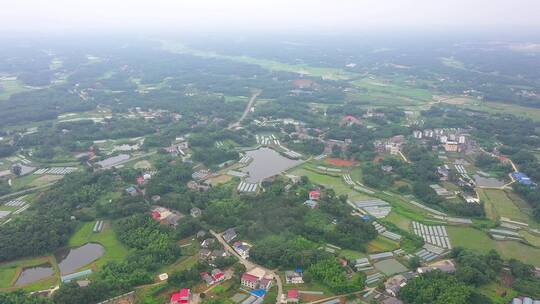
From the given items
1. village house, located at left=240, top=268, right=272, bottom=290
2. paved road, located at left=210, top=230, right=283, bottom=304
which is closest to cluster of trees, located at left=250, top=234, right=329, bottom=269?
paved road, located at left=210, top=230, right=283, bottom=304

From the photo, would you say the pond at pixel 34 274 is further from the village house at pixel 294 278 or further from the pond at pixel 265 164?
the pond at pixel 265 164

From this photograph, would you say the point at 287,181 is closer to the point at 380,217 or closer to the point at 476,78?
the point at 380,217

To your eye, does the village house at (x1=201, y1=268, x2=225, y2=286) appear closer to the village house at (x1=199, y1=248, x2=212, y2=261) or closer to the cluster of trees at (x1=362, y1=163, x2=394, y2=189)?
the village house at (x1=199, y1=248, x2=212, y2=261)

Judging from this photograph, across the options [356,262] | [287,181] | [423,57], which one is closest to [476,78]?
[423,57]

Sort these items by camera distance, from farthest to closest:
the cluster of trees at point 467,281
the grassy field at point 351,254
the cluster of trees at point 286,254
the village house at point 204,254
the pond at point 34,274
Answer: the grassy field at point 351,254 < the village house at point 204,254 < the cluster of trees at point 286,254 < the pond at point 34,274 < the cluster of trees at point 467,281

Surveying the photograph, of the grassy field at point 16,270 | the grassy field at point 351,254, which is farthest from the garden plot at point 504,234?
the grassy field at point 16,270

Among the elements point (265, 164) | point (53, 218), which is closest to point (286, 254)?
point (53, 218)

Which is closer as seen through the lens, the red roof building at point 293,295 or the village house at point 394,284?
the red roof building at point 293,295
